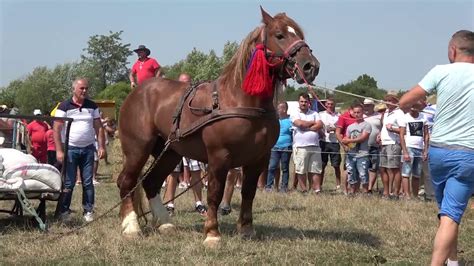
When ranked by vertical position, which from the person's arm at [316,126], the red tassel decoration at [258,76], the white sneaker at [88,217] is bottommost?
the white sneaker at [88,217]

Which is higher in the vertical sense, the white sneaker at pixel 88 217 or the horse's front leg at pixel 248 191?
the horse's front leg at pixel 248 191

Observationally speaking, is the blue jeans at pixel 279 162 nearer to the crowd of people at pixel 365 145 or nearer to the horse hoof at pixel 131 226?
the crowd of people at pixel 365 145

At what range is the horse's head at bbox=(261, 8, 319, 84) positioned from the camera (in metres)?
5.47

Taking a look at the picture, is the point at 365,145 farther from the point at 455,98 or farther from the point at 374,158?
the point at 455,98

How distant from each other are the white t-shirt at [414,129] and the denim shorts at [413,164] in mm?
98

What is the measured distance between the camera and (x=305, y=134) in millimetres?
11484

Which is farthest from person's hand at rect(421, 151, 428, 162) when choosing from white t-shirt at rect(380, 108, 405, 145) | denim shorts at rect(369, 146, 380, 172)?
denim shorts at rect(369, 146, 380, 172)

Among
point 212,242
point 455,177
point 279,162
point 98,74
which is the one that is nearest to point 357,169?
point 279,162

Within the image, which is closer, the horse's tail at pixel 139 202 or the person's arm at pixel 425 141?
the horse's tail at pixel 139 202

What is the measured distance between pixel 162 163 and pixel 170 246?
1668mm

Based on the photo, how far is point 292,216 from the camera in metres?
8.15

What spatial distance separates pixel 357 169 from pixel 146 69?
15.4 ft

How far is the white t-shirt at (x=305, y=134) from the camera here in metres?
11.5

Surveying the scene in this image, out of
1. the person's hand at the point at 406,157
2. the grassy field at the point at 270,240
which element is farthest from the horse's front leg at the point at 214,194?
the person's hand at the point at 406,157
